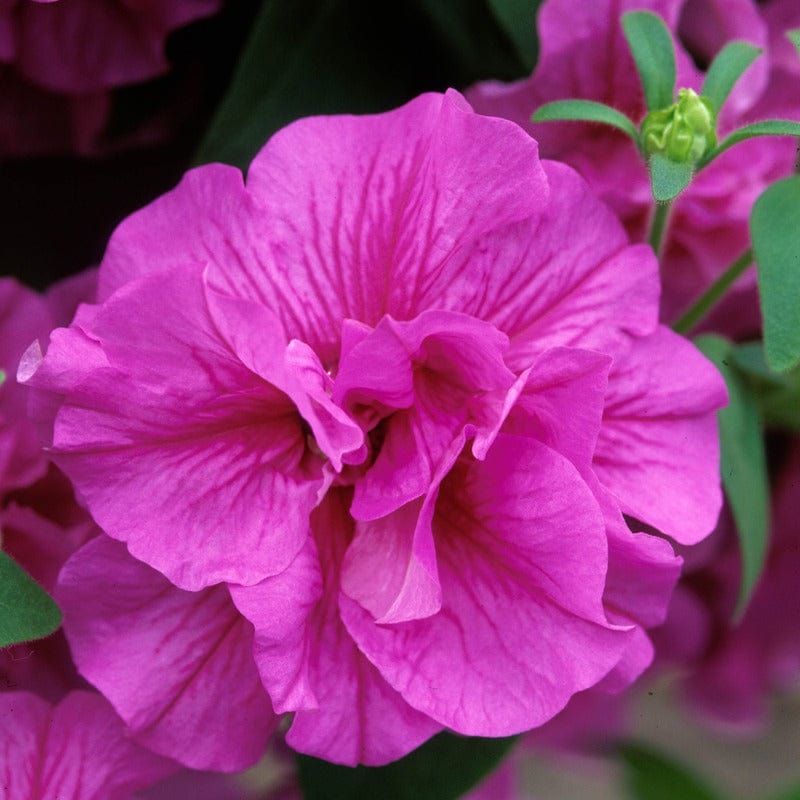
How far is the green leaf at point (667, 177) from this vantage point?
41 centimetres

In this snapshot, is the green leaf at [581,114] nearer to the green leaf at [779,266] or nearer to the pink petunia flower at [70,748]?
the green leaf at [779,266]

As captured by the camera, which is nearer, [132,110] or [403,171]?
[403,171]

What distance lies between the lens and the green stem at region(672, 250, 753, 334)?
510 mm

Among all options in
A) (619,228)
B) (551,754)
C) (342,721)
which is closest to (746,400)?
(619,228)

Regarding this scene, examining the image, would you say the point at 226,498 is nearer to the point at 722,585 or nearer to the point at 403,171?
the point at 403,171

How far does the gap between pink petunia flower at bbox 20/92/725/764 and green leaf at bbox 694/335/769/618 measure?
124 mm

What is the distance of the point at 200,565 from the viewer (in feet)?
1.26

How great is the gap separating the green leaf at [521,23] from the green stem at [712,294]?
0.13 m

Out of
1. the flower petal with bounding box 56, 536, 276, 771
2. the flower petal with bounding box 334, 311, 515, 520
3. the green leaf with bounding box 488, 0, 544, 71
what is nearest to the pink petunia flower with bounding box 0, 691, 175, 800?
the flower petal with bounding box 56, 536, 276, 771

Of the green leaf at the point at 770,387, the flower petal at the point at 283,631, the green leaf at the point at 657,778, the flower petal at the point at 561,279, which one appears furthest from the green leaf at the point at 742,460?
the green leaf at the point at 657,778

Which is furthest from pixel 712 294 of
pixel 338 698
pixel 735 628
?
pixel 735 628

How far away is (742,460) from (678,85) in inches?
7.1

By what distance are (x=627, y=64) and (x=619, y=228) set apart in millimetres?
122

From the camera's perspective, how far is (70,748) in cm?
44
